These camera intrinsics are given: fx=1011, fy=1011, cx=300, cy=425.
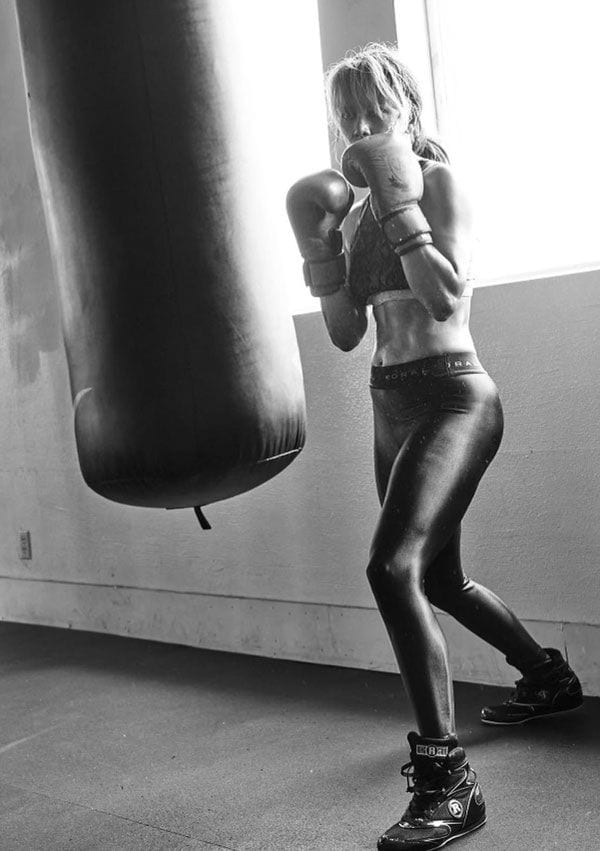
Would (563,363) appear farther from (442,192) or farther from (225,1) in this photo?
(225,1)

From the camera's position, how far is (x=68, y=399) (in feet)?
13.5

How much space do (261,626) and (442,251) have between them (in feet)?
5.98

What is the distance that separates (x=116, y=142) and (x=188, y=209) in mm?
166

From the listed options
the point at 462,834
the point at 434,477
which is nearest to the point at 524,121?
the point at 434,477


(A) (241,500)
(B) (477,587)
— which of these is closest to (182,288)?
(B) (477,587)

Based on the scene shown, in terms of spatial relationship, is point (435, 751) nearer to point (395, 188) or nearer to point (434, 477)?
point (434, 477)

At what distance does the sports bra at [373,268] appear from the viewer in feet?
7.16

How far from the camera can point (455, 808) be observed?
1.92 metres

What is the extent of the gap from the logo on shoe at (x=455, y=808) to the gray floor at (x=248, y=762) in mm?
55

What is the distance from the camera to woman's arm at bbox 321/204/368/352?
7.55ft

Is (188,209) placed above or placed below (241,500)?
above

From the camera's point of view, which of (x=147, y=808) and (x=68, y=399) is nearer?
(x=147, y=808)

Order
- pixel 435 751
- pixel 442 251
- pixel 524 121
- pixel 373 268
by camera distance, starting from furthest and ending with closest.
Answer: pixel 524 121 → pixel 373 268 → pixel 442 251 → pixel 435 751

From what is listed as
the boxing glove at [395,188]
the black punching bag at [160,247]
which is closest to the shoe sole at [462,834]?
the black punching bag at [160,247]
